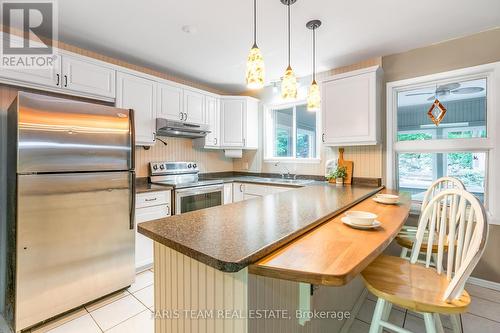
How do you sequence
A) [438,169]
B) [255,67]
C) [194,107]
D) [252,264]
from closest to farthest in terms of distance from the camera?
[252,264], [255,67], [438,169], [194,107]

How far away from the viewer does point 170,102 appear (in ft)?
10.2

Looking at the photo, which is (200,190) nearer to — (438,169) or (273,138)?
(273,138)

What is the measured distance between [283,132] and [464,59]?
2.34 m

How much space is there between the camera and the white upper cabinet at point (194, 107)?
3305 mm

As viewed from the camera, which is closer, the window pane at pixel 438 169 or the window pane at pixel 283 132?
the window pane at pixel 438 169

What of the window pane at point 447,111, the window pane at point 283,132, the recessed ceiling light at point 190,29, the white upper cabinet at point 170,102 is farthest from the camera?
the window pane at point 283,132

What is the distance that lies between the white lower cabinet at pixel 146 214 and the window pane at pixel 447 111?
2.92 metres

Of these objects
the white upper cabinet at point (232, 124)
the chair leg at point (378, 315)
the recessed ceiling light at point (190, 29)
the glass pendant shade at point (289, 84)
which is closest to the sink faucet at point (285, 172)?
the white upper cabinet at point (232, 124)

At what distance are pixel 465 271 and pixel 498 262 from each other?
2.15 meters

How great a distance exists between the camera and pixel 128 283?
7.36 feet

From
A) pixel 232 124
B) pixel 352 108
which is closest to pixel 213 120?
pixel 232 124

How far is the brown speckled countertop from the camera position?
0.85 m

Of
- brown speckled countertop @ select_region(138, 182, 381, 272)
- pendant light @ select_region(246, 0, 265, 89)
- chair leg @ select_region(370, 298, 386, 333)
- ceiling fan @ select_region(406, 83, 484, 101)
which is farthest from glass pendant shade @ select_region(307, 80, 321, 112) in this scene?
ceiling fan @ select_region(406, 83, 484, 101)

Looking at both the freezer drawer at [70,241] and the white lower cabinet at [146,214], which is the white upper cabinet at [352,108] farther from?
the freezer drawer at [70,241]
